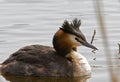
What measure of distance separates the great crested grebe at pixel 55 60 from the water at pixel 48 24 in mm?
131

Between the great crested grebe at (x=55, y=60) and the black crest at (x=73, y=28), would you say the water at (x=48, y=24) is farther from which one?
the black crest at (x=73, y=28)

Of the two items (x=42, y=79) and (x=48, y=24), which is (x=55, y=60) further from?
(x=48, y=24)

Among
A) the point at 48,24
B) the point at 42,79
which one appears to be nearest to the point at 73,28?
the point at 42,79

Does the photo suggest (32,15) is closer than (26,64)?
No

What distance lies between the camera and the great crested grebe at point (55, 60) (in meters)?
7.66

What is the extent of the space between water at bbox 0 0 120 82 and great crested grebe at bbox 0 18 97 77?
131mm

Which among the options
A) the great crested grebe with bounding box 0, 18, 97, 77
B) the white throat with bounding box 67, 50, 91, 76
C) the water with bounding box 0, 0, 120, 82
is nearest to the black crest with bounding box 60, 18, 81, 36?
the great crested grebe with bounding box 0, 18, 97, 77

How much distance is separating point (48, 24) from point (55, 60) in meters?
3.26

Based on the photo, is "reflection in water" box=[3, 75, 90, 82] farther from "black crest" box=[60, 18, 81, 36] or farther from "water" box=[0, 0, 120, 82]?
"black crest" box=[60, 18, 81, 36]

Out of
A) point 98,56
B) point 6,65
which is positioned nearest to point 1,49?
point 6,65

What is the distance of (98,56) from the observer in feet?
28.3

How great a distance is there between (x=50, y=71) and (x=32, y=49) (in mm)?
495

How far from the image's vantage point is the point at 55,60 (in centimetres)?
767

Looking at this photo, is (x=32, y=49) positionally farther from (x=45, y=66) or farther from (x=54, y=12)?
(x=54, y=12)
